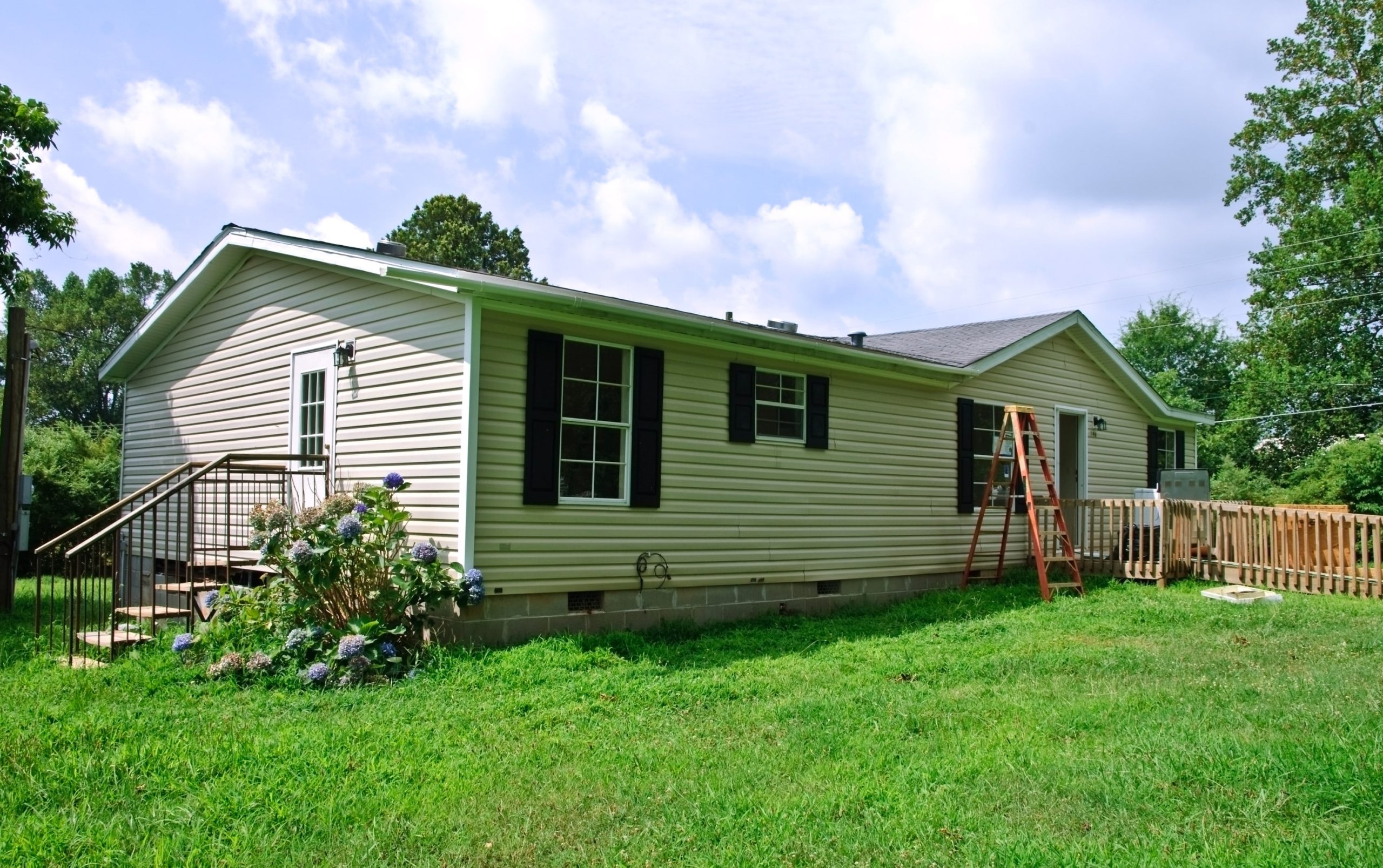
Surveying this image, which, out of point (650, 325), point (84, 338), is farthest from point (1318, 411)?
point (84, 338)

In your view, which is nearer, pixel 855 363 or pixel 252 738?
pixel 252 738

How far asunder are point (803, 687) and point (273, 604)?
→ 4.16m

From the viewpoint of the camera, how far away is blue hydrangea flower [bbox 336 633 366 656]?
686 cm

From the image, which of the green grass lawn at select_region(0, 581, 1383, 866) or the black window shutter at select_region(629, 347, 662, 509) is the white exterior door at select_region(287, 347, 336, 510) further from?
the black window shutter at select_region(629, 347, 662, 509)

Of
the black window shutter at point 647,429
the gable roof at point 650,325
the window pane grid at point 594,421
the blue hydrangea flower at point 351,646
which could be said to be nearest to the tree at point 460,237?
the gable roof at point 650,325

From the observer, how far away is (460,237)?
35812 millimetres

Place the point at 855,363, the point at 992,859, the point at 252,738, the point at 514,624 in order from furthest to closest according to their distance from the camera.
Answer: the point at 855,363 < the point at 514,624 < the point at 252,738 < the point at 992,859

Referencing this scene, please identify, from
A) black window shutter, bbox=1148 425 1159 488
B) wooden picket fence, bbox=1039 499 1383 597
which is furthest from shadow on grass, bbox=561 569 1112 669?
black window shutter, bbox=1148 425 1159 488


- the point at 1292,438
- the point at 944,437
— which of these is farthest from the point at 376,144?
the point at 1292,438

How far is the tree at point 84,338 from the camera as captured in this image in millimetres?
40344

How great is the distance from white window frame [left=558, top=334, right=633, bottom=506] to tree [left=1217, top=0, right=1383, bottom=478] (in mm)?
25725

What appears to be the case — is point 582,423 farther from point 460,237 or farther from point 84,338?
point 84,338

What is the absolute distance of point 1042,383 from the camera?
1427 cm

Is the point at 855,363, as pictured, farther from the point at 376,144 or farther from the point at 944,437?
the point at 376,144
